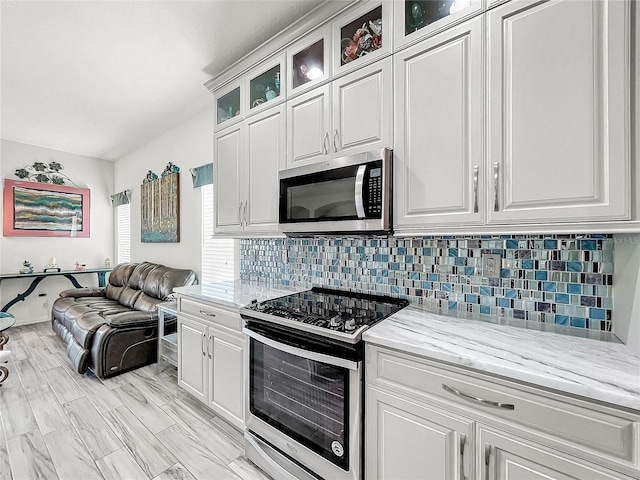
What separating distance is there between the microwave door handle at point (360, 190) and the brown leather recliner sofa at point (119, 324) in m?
2.46

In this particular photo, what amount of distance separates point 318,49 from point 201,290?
1923mm

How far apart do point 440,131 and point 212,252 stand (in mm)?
2803

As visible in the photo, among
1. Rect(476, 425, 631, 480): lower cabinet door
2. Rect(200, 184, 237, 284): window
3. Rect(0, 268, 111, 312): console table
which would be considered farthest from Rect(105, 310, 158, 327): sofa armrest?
Rect(476, 425, 631, 480): lower cabinet door

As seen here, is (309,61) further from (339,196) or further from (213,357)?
(213,357)

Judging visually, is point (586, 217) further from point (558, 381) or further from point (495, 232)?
point (558, 381)

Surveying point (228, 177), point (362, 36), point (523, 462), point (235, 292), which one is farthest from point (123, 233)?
point (523, 462)

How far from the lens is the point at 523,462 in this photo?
92 centimetres

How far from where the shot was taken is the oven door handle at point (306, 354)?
1263 mm

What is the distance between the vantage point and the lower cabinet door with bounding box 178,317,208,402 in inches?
83.8

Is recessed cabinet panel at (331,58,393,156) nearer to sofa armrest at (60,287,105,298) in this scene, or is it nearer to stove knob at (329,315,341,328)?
stove knob at (329,315,341,328)

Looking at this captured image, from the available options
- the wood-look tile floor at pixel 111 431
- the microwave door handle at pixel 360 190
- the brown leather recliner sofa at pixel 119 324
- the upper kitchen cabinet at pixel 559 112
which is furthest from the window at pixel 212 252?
the upper kitchen cabinet at pixel 559 112

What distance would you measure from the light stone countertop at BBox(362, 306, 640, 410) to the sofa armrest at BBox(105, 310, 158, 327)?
8.67ft

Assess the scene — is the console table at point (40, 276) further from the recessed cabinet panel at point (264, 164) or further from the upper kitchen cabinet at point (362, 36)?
the upper kitchen cabinet at point (362, 36)

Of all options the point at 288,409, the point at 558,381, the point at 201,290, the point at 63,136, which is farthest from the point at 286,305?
the point at 63,136
